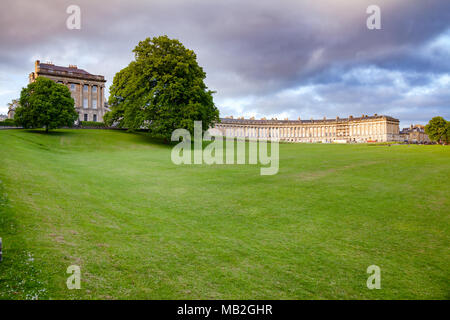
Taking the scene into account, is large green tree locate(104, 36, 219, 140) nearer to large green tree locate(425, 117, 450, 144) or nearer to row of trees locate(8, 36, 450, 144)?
row of trees locate(8, 36, 450, 144)

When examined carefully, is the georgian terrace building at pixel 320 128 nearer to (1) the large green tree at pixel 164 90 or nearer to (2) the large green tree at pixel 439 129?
(2) the large green tree at pixel 439 129

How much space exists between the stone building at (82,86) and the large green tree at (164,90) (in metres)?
48.5

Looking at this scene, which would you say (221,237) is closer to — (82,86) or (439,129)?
(82,86)

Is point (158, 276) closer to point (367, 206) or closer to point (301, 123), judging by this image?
point (367, 206)

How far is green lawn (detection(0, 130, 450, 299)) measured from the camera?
6609mm

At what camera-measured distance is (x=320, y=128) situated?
187375 mm

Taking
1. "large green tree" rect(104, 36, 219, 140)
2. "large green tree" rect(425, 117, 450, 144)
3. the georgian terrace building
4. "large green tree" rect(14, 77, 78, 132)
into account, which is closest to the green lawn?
"large green tree" rect(104, 36, 219, 140)

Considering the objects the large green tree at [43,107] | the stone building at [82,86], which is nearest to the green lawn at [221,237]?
the large green tree at [43,107]

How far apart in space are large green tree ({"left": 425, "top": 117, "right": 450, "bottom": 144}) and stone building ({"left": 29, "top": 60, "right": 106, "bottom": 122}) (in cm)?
11989

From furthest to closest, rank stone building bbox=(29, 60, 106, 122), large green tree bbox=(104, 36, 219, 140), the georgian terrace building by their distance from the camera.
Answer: the georgian terrace building < stone building bbox=(29, 60, 106, 122) < large green tree bbox=(104, 36, 219, 140)

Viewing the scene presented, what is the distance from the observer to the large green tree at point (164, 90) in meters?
45.1

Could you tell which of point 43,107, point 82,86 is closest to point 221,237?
point 43,107

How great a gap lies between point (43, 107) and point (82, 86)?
50160mm

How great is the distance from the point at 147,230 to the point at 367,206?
1021cm
